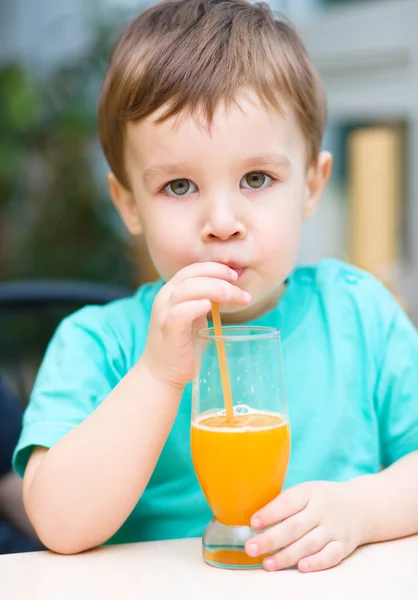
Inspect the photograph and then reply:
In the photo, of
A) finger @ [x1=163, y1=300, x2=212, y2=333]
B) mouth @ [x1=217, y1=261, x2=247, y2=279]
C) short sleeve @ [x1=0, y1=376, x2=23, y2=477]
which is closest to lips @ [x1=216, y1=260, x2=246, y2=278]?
mouth @ [x1=217, y1=261, x2=247, y2=279]

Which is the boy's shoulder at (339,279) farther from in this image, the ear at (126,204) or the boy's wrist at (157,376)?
the boy's wrist at (157,376)

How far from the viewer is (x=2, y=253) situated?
15.5 feet

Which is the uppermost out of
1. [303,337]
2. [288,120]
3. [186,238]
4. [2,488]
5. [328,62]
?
[328,62]

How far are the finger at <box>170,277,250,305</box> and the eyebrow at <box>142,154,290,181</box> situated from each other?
0.15 meters

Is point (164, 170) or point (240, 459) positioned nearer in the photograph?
point (240, 459)

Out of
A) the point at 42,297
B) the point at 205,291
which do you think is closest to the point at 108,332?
the point at 205,291

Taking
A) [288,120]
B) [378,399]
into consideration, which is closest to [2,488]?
[378,399]

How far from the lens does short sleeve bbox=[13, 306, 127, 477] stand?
37.0 inches

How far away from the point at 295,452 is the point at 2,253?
12.8ft

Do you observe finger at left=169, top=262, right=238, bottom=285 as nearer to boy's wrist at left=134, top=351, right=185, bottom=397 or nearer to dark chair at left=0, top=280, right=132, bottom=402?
boy's wrist at left=134, top=351, right=185, bottom=397

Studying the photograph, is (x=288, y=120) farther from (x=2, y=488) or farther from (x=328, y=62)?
(x=328, y=62)

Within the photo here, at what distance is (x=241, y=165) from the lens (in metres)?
0.93

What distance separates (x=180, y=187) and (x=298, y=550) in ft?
1.44

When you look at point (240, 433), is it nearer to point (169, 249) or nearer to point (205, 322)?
point (205, 322)
